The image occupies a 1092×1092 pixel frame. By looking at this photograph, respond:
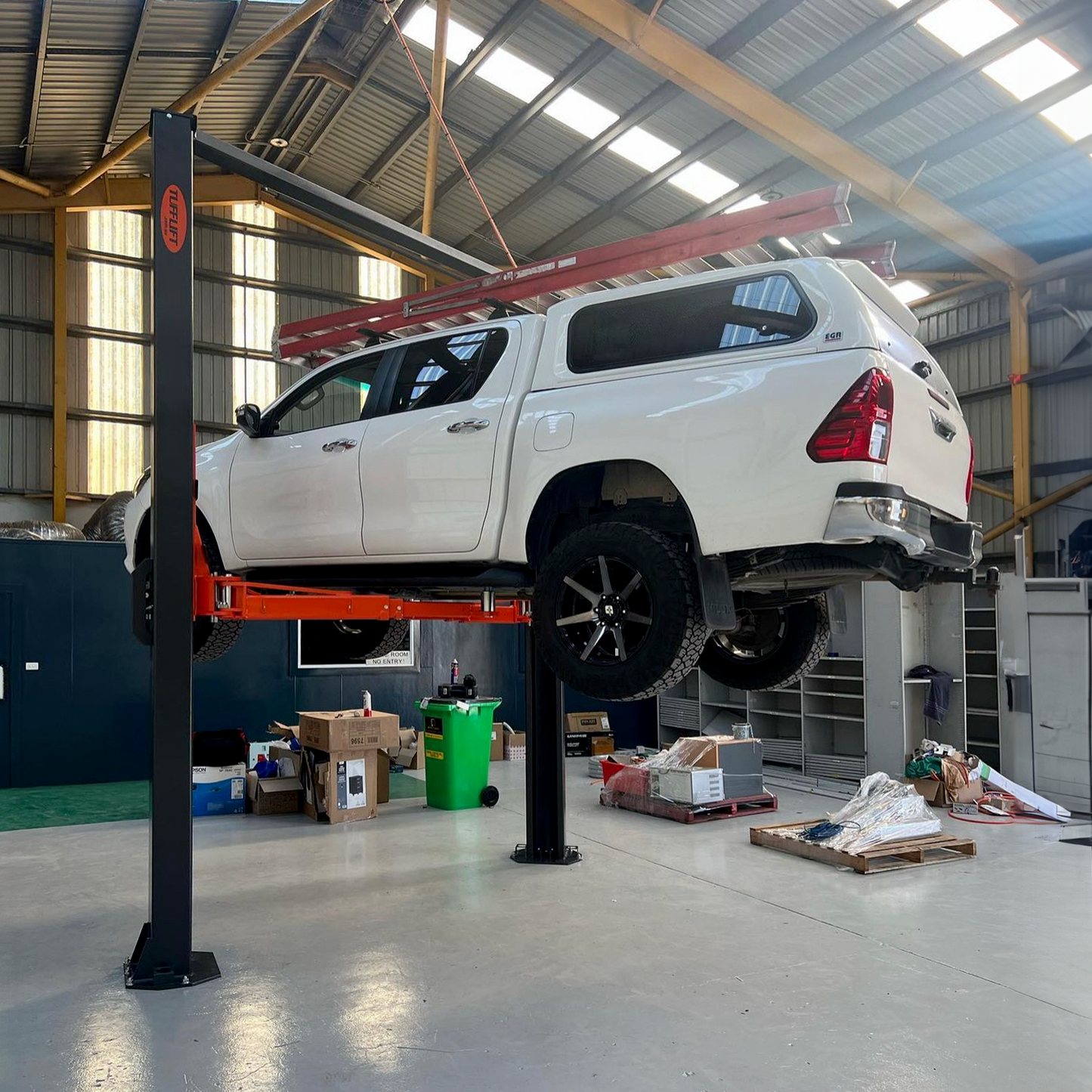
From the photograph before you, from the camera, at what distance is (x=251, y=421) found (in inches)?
181

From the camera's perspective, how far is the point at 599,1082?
12.0ft

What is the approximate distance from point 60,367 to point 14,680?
6.31 m

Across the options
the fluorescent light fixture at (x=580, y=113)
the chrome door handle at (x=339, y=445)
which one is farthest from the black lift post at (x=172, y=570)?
the fluorescent light fixture at (x=580, y=113)

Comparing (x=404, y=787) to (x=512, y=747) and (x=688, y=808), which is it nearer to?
(x=512, y=747)

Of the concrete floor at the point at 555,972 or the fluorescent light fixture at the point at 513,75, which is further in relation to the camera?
the fluorescent light fixture at the point at 513,75

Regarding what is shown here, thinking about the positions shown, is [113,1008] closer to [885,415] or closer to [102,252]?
[885,415]

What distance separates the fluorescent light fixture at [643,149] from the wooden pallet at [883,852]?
8206 mm

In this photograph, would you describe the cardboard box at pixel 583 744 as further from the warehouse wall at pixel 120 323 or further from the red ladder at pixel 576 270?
the red ladder at pixel 576 270

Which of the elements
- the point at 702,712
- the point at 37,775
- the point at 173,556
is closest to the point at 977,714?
the point at 702,712

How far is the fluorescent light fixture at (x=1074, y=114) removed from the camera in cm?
979

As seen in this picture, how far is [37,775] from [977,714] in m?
9.69

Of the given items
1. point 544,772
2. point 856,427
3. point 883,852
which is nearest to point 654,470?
point 856,427

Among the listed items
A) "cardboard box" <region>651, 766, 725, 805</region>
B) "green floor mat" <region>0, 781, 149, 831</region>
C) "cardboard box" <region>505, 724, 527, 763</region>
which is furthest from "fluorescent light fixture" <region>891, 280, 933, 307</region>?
"green floor mat" <region>0, 781, 149, 831</region>

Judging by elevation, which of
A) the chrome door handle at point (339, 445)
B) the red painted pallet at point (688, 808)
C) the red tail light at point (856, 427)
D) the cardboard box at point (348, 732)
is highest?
the chrome door handle at point (339, 445)
